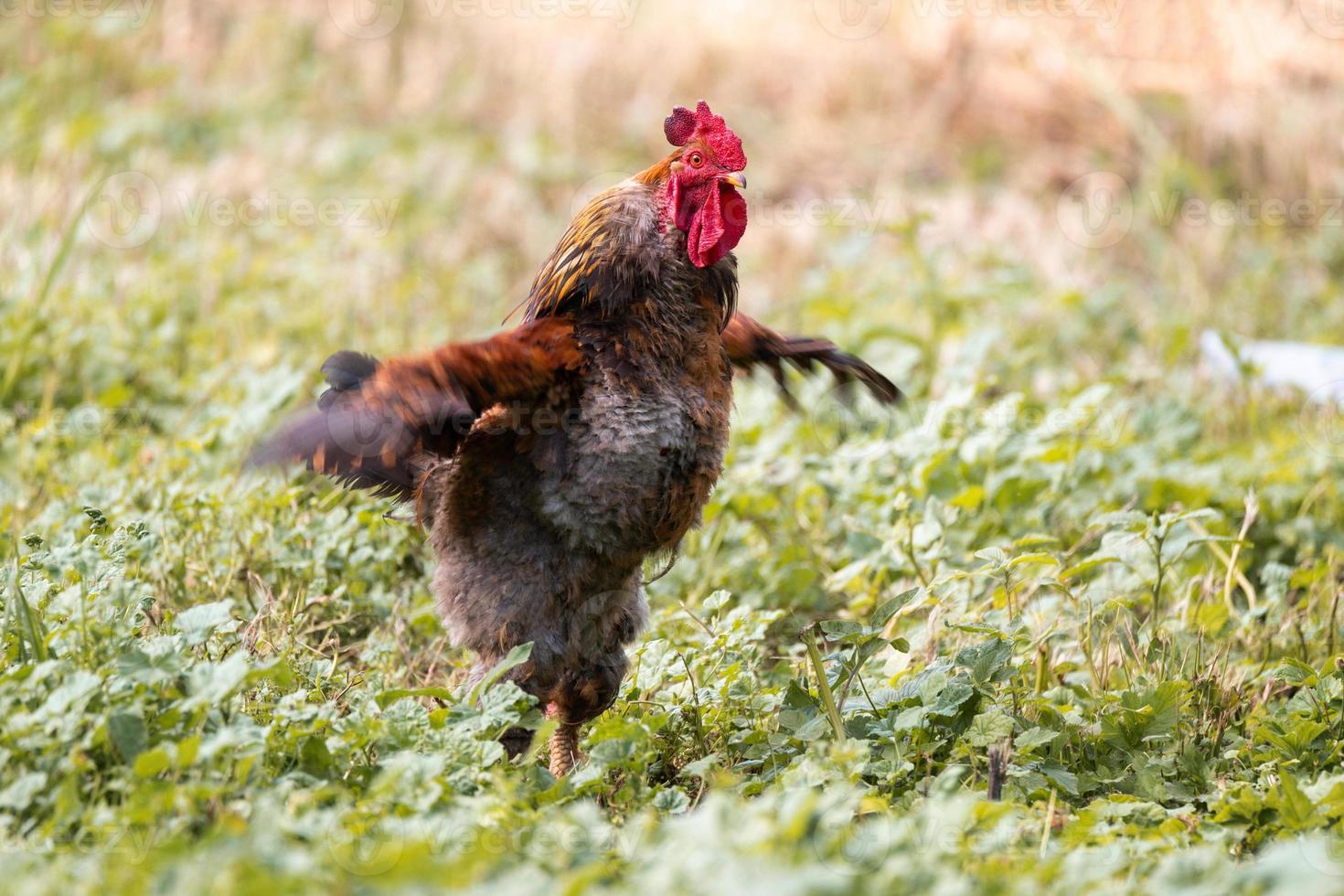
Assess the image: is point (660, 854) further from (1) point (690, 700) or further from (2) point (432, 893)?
(1) point (690, 700)

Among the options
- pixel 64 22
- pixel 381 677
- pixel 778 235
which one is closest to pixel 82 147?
pixel 64 22

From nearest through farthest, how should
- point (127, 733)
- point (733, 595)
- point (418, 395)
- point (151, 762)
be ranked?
point (151, 762), point (127, 733), point (418, 395), point (733, 595)

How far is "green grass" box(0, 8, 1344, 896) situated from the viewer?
8.05 ft

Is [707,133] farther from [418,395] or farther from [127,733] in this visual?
[127,733]

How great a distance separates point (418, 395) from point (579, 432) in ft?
1.37

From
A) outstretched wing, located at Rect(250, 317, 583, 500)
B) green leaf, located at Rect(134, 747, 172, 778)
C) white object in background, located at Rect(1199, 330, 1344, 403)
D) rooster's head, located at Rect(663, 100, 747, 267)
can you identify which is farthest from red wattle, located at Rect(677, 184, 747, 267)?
white object in background, located at Rect(1199, 330, 1344, 403)

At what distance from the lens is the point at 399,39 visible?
9539 millimetres

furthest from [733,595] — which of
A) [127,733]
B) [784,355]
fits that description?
[127,733]

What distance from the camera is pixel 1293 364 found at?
608 cm

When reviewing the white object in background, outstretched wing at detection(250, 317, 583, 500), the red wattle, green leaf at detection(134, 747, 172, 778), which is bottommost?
the white object in background

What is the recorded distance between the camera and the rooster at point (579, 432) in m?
3.00

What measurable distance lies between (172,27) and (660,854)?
860cm

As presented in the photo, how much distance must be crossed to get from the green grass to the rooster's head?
1.01 m

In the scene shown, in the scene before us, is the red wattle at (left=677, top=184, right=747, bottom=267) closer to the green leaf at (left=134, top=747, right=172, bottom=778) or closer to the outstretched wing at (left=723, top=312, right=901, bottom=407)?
the outstretched wing at (left=723, top=312, right=901, bottom=407)
